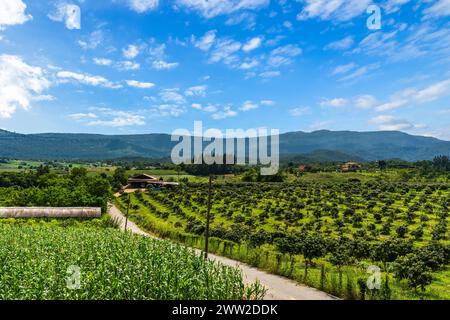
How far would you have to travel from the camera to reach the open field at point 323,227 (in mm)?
29147

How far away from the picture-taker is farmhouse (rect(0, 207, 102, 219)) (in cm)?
6666

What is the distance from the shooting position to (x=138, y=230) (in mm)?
61969

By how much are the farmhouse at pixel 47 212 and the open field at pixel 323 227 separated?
905 centimetres

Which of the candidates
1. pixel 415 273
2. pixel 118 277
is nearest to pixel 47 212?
pixel 118 277

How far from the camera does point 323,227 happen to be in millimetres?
54906

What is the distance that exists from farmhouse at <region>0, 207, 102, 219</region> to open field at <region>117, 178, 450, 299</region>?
905 centimetres

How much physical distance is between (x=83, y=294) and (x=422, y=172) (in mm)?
147433

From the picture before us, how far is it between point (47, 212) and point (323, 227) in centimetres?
5278

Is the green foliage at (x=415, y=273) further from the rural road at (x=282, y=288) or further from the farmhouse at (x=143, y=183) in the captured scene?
the farmhouse at (x=143, y=183)

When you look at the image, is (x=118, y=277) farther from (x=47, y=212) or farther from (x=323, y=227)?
(x=47, y=212)
